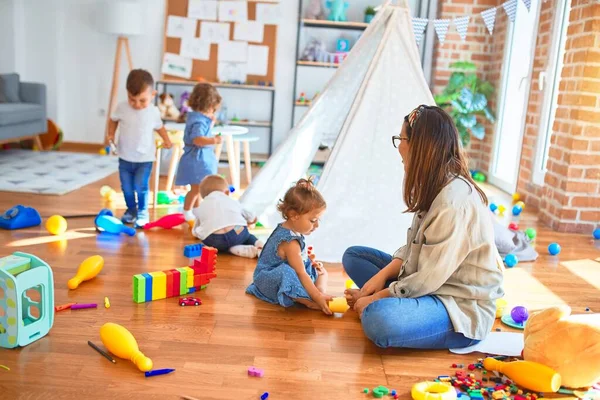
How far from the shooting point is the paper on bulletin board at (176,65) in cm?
638

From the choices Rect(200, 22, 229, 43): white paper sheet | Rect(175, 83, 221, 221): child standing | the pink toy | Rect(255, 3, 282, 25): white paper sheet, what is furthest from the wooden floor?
Rect(255, 3, 282, 25): white paper sheet

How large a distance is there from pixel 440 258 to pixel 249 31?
16.1ft

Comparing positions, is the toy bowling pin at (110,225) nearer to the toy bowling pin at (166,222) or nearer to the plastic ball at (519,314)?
the toy bowling pin at (166,222)

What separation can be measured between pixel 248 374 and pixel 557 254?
2.30 metres

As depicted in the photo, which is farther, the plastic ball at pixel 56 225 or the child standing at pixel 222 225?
the plastic ball at pixel 56 225

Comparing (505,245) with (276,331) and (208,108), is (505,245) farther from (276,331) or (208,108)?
(208,108)

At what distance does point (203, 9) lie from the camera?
6332mm

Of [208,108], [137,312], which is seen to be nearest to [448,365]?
[137,312]

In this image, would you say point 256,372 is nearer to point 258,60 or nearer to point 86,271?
point 86,271

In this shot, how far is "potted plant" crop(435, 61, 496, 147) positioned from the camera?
5.64 metres

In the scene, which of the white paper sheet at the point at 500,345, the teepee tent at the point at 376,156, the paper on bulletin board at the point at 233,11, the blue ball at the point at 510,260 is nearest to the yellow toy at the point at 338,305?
the white paper sheet at the point at 500,345

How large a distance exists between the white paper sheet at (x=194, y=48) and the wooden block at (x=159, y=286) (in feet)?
14.3

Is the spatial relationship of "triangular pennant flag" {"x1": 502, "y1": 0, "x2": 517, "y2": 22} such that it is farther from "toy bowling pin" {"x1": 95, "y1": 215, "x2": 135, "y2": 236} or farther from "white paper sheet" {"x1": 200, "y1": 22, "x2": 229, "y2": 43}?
"white paper sheet" {"x1": 200, "y1": 22, "x2": 229, "y2": 43}

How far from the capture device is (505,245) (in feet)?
10.9
